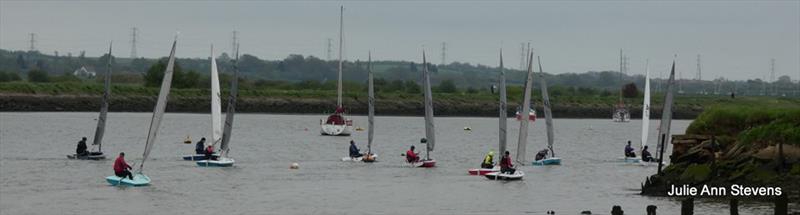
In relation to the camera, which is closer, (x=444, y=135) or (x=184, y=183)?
(x=184, y=183)

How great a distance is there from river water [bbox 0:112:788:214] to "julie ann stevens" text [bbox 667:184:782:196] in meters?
0.59

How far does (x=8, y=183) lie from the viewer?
59375mm

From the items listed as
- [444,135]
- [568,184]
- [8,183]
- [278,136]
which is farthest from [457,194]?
[444,135]

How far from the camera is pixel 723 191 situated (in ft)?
164

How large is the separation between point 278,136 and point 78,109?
192ft

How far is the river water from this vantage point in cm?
5134

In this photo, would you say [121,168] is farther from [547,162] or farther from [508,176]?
[547,162]

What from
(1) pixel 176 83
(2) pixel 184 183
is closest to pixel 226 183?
(2) pixel 184 183

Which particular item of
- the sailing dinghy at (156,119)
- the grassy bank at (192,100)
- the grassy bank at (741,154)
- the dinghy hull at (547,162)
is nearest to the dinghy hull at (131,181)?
the sailing dinghy at (156,119)

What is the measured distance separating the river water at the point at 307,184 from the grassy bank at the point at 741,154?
1.49 m

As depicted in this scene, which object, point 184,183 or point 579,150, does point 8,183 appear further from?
point 579,150

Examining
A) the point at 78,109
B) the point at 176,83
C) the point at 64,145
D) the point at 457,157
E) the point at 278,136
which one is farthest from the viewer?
the point at 176,83

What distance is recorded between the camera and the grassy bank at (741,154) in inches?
1953

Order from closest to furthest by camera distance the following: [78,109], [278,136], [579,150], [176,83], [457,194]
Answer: [457,194] < [579,150] < [278,136] < [78,109] < [176,83]
